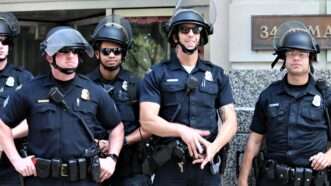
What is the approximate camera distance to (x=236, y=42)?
5.15 m

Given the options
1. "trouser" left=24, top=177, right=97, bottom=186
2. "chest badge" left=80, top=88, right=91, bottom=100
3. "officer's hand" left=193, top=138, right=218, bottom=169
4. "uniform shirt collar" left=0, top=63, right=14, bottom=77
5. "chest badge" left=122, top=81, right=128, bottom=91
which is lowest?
"trouser" left=24, top=177, right=97, bottom=186

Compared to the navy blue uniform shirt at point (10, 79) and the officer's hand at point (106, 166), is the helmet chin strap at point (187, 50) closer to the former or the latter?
the officer's hand at point (106, 166)

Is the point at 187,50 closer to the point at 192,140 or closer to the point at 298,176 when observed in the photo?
the point at 192,140

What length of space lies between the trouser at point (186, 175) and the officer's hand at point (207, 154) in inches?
3.3

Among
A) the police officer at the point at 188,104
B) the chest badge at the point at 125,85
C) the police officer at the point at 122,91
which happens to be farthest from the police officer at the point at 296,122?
the chest badge at the point at 125,85

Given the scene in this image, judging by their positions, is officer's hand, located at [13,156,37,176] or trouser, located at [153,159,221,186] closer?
officer's hand, located at [13,156,37,176]

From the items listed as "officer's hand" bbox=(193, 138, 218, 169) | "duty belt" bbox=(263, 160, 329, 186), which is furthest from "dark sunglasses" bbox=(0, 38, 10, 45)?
"duty belt" bbox=(263, 160, 329, 186)

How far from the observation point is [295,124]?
4184 millimetres

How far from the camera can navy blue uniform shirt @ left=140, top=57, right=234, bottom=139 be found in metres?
4.12

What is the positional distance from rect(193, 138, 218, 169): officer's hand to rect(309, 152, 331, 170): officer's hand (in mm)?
715

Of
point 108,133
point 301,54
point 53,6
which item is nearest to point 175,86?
point 108,133

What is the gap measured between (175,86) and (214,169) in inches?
25.2

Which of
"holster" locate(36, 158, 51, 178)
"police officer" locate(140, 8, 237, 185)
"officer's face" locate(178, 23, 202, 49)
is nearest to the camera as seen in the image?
"holster" locate(36, 158, 51, 178)

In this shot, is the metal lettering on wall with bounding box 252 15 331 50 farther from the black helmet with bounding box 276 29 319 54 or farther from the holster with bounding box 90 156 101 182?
the holster with bounding box 90 156 101 182
